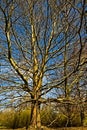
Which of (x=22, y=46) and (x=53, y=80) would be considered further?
(x=22, y=46)

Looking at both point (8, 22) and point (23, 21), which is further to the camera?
point (23, 21)

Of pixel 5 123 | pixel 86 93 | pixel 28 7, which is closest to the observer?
pixel 86 93

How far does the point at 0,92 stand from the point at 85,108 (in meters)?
3.44

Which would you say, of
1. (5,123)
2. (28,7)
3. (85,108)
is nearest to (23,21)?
(28,7)

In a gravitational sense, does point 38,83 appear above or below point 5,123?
above

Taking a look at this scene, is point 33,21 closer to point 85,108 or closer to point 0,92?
point 0,92

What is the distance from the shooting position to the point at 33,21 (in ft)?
38.0

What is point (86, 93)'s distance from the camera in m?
6.64

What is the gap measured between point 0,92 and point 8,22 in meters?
2.33

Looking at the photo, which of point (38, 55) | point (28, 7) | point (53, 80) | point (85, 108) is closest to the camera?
point (85, 108)

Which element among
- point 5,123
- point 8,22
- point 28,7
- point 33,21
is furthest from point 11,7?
point 5,123

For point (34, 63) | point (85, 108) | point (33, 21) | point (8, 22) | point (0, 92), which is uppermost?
point (33, 21)

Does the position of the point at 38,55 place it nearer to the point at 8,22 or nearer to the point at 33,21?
the point at 33,21

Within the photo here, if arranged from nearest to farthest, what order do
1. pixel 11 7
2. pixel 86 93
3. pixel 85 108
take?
pixel 86 93 < pixel 85 108 < pixel 11 7
